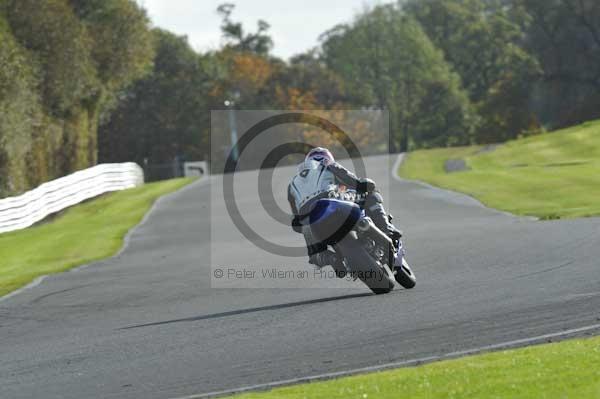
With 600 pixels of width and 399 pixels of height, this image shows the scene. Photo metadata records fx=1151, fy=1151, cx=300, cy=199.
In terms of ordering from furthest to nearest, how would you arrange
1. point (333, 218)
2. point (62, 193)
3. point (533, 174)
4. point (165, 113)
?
1. point (165, 113)
2. point (62, 193)
3. point (533, 174)
4. point (333, 218)

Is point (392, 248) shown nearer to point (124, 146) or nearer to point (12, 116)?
point (12, 116)

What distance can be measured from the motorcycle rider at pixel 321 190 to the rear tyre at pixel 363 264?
25cm

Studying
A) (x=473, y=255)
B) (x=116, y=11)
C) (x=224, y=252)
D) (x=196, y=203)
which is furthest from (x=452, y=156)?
(x=473, y=255)

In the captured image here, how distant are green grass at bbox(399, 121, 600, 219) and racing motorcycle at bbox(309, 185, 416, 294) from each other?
1088cm

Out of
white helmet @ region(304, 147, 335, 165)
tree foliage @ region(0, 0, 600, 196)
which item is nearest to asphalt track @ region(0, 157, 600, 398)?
white helmet @ region(304, 147, 335, 165)

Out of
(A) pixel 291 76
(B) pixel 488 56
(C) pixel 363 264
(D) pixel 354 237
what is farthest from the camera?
(B) pixel 488 56

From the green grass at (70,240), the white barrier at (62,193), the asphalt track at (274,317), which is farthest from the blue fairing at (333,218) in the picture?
the white barrier at (62,193)

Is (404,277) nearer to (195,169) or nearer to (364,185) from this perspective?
(364,185)

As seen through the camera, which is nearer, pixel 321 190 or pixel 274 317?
pixel 274 317

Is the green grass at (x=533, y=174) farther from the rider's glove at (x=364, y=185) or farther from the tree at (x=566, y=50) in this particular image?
the tree at (x=566, y=50)

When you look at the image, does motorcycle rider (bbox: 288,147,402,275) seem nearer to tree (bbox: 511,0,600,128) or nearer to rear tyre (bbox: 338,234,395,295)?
rear tyre (bbox: 338,234,395,295)

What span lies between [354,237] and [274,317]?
1295mm

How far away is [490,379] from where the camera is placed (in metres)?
7.82

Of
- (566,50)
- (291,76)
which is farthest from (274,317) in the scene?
(291,76)
